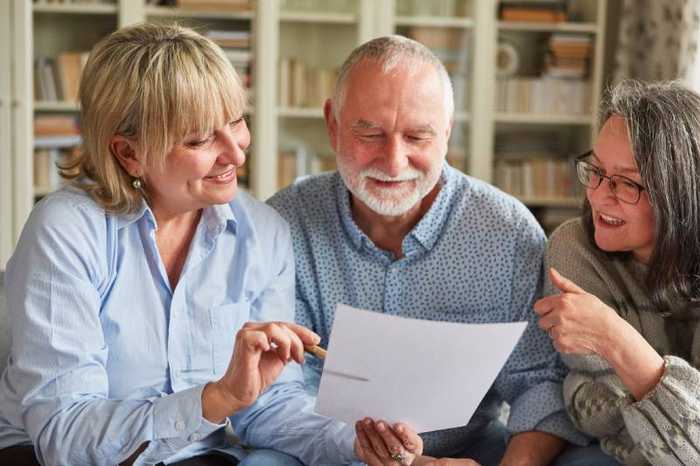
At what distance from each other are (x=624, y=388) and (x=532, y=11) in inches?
140

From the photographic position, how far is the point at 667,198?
163 centimetres

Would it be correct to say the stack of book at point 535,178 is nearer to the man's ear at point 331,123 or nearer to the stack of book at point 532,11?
the stack of book at point 532,11

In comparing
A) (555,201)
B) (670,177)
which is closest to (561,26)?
(555,201)

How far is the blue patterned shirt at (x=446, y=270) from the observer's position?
192 cm

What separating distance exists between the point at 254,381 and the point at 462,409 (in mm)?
320

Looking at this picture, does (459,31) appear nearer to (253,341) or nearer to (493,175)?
(493,175)

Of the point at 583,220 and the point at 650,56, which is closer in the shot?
the point at 583,220

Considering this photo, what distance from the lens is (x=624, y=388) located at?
164 centimetres

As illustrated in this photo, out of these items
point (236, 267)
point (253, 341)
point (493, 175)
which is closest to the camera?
point (253, 341)

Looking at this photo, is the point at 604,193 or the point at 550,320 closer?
the point at 550,320

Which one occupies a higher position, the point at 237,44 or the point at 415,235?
the point at 237,44

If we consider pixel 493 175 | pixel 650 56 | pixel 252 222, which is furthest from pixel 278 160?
pixel 252 222

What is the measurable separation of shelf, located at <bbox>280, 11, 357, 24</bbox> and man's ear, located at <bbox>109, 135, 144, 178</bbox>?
126 inches

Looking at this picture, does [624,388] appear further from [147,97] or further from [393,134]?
[147,97]
